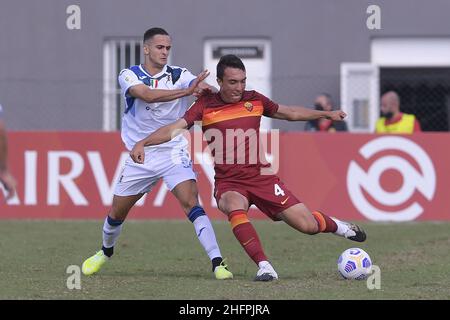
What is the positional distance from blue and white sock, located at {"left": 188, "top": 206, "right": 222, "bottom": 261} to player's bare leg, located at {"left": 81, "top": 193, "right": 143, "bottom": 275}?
2.13ft

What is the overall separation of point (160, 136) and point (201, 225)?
997 mm

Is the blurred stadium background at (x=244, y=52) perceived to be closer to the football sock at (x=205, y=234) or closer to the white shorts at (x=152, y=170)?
the white shorts at (x=152, y=170)

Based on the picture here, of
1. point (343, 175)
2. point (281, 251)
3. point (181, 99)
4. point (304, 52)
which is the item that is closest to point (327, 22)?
point (304, 52)

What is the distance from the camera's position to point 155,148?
10977 mm

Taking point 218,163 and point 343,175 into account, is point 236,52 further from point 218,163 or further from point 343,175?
point 218,163

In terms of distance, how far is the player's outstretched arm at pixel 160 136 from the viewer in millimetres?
10156

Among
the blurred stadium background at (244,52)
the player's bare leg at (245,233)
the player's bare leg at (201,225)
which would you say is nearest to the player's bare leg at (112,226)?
the player's bare leg at (201,225)

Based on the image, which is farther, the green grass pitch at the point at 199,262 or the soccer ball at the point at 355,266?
the soccer ball at the point at 355,266

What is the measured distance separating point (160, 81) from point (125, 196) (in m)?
1.16

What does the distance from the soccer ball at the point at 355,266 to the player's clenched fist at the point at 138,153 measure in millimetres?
2049

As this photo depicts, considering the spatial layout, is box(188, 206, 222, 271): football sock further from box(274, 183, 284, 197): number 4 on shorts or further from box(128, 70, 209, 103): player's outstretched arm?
box(128, 70, 209, 103): player's outstretched arm

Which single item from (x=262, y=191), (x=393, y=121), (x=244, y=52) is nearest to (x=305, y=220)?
(x=262, y=191)

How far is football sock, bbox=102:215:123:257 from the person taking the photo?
11.1 m

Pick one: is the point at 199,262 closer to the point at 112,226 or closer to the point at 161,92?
the point at 112,226
